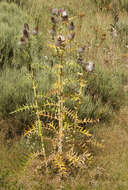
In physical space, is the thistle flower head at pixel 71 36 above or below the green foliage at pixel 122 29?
below

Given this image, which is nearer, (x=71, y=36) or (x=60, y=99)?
(x=71, y=36)

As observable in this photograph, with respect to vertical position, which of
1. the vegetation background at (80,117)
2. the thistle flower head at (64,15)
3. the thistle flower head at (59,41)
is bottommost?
the vegetation background at (80,117)

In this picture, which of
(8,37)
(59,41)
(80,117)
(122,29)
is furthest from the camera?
(122,29)

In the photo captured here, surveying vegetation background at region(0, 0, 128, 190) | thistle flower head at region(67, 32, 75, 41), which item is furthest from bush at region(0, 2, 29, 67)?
thistle flower head at region(67, 32, 75, 41)

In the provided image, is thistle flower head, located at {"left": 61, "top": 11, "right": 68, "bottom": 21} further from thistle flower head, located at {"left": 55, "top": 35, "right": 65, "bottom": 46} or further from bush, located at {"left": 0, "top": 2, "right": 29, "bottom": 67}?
bush, located at {"left": 0, "top": 2, "right": 29, "bottom": 67}

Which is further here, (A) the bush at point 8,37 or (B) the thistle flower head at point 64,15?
(A) the bush at point 8,37

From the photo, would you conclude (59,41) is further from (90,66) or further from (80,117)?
(80,117)

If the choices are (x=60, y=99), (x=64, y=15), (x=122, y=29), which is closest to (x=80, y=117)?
(x=60, y=99)

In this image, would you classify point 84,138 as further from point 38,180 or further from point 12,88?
point 12,88

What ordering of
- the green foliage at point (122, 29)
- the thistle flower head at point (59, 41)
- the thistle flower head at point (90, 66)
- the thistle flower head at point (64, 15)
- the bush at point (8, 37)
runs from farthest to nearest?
the green foliage at point (122, 29), the bush at point (8, 37), the thistle flower head at point (90, 66), the thistle flower head at point (64, 15), the thistle flower head at point (59, 41)

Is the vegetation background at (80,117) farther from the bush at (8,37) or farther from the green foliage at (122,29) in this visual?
the green foliage at (122,29)

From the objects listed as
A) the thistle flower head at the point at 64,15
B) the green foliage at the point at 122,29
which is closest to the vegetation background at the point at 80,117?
the thistle flower head at the point at 64,15

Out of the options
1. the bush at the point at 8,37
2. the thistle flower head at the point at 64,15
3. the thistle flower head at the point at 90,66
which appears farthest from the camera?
the bush at the point at 8,37

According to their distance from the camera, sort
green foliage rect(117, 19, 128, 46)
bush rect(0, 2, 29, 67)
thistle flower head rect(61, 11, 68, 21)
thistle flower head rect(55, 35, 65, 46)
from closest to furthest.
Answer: thistle flower head rect(55, 35, 65, 46) → thistle flower head rect(61, 11, 68, 21) → bush rect(0, 2, 29, 67) → green foliage rect(117, 19, 128, 46)
